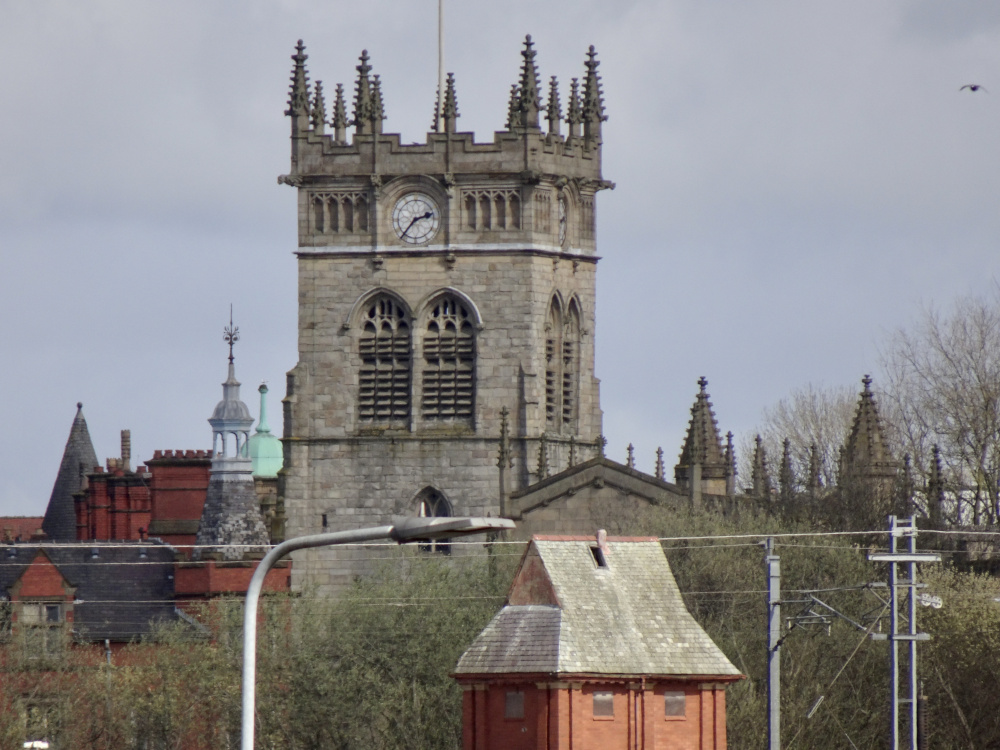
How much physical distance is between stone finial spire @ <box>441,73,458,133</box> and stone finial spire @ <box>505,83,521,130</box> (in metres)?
1.61

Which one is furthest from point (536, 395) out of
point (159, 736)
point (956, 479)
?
point (159, 736)

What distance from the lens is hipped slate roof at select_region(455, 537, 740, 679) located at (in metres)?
60.1

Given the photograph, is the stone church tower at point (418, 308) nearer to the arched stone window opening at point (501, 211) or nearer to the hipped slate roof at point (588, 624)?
the arched stone window opening at point (501, 211)

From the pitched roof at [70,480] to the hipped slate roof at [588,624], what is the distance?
2219 inches

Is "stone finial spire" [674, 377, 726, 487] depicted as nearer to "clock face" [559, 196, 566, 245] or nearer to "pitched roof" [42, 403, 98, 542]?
"clock face" [559, 196, 566, 245]

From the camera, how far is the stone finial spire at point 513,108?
88.8 metres

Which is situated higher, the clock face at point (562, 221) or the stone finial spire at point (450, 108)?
the stone finial spire at point (450, 108)

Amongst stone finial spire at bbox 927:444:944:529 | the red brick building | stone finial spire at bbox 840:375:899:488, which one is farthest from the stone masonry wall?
the red brick building

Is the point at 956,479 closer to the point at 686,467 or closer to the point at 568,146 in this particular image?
the point at 686,467

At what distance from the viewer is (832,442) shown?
366 ft

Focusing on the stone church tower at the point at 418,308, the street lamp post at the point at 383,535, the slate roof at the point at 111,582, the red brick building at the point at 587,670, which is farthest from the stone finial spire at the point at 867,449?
the street lamp post at the point at 383,535

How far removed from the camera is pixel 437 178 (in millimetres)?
88812

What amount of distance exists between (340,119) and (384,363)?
753cm

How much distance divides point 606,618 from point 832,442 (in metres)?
51.6
